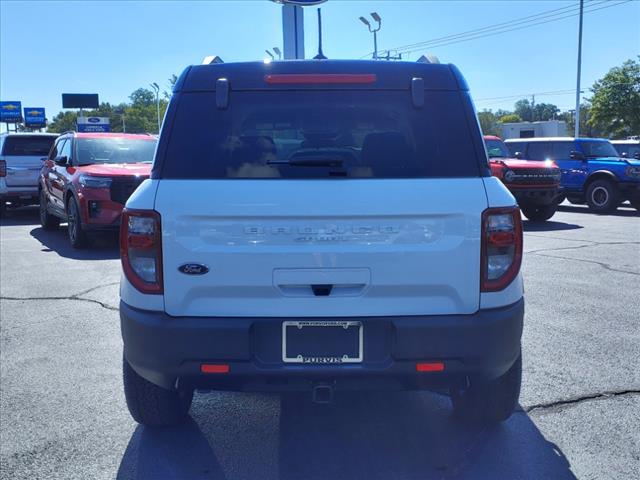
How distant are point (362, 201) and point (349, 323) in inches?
21.6

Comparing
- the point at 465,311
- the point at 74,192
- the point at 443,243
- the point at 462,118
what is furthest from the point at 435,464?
the point at 74,192

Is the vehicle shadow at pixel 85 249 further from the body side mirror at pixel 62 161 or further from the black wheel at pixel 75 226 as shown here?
the body side mirror at pixel 62 161

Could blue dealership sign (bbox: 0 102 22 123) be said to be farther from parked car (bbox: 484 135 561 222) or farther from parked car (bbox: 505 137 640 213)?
parked car (bbox: 484 135 561 222)

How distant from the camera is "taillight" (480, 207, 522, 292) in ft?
9.34

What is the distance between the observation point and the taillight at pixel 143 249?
284 cm

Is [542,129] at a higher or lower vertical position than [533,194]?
higher

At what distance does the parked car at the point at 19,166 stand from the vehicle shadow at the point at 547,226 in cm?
1153

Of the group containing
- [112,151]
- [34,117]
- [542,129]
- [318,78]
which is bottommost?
[112,151]

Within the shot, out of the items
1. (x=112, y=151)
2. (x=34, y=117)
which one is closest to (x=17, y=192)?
(x=112, y=151)

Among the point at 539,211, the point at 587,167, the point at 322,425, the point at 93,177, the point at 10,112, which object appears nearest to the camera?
the point at 322,425

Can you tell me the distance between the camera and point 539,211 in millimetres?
14586

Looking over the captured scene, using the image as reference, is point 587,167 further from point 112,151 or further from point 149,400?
point 149,400

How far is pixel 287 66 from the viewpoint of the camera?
3.15 meters

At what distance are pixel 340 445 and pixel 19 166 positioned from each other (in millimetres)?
14089
